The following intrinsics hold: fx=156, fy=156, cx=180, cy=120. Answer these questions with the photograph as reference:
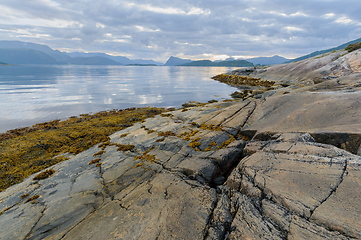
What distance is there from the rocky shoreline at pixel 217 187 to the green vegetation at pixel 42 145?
1.97 m

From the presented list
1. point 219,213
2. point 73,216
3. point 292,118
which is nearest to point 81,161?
point 73,216

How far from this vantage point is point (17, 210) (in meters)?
7.96

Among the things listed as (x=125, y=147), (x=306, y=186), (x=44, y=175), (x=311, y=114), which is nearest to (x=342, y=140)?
(x=311, y=114)

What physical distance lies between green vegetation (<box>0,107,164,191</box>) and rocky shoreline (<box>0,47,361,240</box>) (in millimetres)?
1972

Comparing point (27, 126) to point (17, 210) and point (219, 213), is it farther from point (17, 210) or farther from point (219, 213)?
point (219, 213)

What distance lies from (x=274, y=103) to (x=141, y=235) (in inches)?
586

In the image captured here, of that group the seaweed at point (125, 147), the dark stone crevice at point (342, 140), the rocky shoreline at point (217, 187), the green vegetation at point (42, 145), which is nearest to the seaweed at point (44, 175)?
the rocky shoreline at point (217, 187)

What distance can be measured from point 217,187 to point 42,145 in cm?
1792

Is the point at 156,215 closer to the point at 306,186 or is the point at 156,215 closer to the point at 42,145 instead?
the point at 306,186

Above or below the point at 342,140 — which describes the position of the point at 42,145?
below

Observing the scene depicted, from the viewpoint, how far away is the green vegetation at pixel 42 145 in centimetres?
1246

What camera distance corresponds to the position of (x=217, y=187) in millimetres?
7746

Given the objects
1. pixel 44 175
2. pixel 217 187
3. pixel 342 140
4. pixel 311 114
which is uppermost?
pixel 311 114

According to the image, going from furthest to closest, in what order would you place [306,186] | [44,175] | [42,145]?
1. [42,145]
2. [44,175]
3. [306,186]
